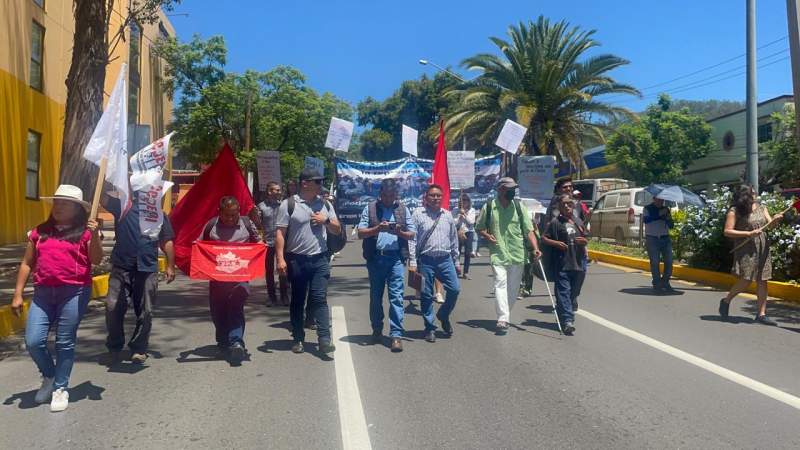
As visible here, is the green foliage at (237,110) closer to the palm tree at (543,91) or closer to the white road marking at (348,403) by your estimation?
the palm tree at (543,91)

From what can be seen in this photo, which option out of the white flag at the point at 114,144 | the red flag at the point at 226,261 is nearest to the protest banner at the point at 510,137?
the red flag at the point at 226,261

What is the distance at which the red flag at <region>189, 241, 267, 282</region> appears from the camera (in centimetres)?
658

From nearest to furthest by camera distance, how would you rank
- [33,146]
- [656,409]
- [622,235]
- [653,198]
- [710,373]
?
[656,409], [710,373], [653,198], [33,146], [622,235]

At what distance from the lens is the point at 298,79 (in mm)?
36156

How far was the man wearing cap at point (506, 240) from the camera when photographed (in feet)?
26.3

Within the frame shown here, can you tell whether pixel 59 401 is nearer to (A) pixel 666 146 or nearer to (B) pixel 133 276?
(B) pixel 133 276

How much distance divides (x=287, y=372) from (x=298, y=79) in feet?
103

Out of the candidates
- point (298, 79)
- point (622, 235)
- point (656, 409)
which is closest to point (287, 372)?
point (656, 409)

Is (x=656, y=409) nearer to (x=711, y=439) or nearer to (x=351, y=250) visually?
(x=711, y=439)

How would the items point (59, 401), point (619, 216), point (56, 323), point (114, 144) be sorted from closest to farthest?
point (59, 401), point (56, 323), point (114, 144), point (619, 216)

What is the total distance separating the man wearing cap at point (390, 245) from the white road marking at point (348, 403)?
0.60 meters

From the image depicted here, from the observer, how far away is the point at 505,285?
316 inches

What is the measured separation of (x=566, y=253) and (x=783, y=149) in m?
22.0

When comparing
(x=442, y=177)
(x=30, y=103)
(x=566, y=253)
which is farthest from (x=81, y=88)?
(x=30, y=103)
